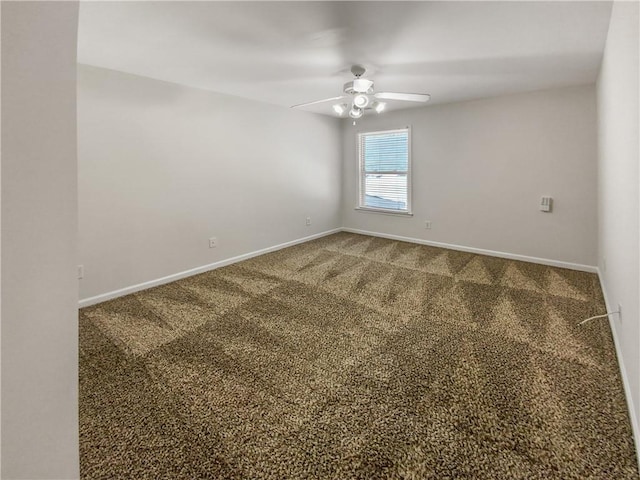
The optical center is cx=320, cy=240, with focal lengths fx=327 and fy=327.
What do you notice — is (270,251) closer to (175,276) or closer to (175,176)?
(175,276)

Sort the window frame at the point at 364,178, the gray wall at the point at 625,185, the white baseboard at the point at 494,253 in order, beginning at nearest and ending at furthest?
the gray wall at the point at 625,185 < the white baseboard at the point at 494,253 < the window frame at the point at 364,178

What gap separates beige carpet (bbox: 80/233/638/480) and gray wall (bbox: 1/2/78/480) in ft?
3.14

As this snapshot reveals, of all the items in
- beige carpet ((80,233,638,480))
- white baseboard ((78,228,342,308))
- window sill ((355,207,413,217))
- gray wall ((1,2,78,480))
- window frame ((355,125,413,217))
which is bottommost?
beige carpet ((80,233,638,480))

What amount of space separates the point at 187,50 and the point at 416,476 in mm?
3205

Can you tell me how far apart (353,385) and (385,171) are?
441cm

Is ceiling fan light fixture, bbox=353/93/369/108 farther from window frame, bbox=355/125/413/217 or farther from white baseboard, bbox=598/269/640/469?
white baseboard, bbox=598/269/640/469

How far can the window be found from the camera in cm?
546

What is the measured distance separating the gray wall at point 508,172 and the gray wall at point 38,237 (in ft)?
15.7

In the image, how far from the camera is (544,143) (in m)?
4.06

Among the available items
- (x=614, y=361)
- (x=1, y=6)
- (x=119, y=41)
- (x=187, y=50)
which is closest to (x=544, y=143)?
(x=614, y=361)

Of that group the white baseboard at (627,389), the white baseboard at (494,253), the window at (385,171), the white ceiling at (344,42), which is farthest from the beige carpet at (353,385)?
the window at (385,171)

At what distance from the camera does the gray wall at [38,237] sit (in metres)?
0.59

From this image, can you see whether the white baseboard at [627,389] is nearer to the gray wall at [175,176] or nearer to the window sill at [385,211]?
the window sill at [385,211]

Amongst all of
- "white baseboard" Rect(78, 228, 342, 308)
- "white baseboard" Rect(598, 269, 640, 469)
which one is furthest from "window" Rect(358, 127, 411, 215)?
"white baseboard" Rect(598, 269, 640, 469)
